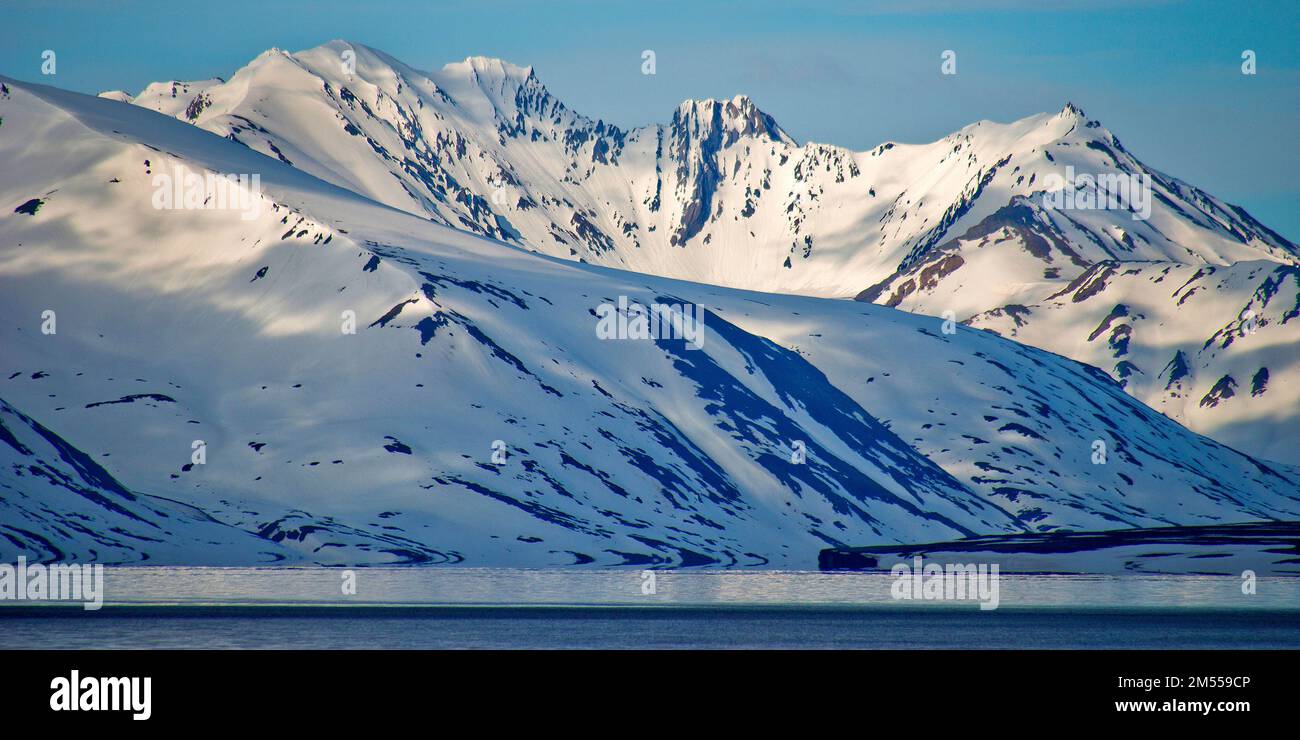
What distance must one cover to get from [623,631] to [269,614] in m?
31.8

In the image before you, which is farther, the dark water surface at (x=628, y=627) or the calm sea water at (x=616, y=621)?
the calm sea water at (x=616, y=621)

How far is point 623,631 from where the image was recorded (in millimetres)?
135125

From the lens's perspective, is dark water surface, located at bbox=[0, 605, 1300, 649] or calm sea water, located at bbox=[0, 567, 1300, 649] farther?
calm sea water, located at bbox=[0, 567, 1300, 649]

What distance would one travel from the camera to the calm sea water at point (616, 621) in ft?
385

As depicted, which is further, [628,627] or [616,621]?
[616,621]

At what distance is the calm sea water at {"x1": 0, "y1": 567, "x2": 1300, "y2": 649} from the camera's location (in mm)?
117438

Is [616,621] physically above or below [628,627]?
above

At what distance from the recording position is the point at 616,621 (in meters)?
150
